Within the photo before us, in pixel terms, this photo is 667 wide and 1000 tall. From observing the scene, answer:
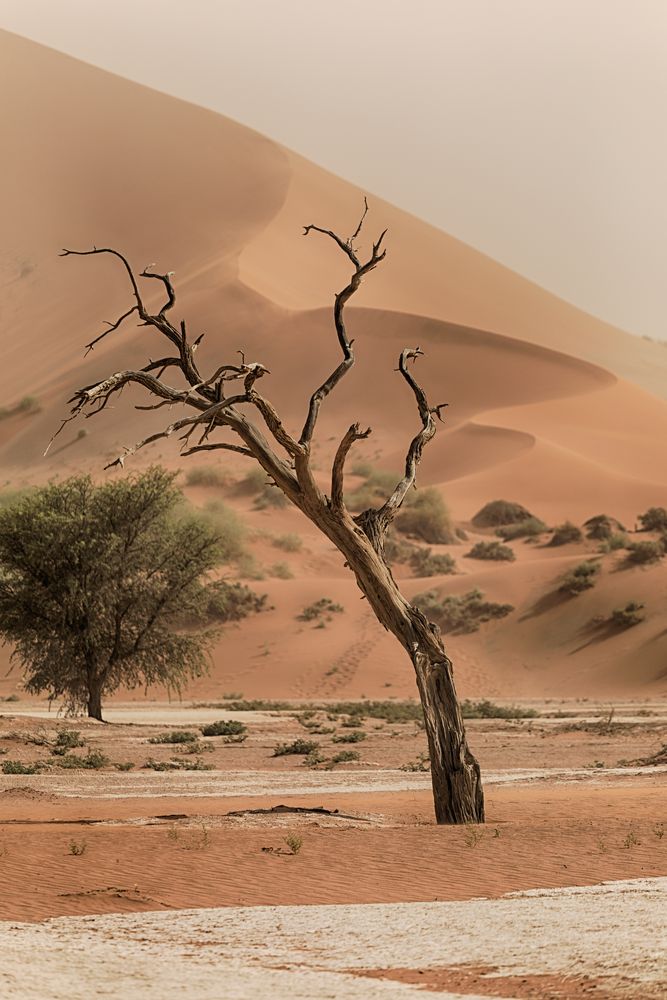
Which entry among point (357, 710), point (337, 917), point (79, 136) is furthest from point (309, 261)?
point (337, 917)

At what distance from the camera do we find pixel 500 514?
65.8m

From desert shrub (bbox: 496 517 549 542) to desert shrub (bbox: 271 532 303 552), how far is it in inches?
372

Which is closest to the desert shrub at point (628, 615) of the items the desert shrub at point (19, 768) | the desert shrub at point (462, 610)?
the desert shrub at point (462, 610)

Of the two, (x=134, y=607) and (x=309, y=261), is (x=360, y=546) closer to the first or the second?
(x=134, y=607)

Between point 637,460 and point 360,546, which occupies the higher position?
point 637,460

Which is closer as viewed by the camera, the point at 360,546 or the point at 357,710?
the point at 360,546

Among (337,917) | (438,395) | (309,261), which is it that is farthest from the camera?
(309,261)

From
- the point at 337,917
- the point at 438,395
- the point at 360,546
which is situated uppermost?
the point at 438,395

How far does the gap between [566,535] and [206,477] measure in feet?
66.1

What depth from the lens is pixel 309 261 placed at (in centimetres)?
10125

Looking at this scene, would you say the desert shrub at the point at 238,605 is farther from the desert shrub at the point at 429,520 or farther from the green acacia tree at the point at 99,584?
the green acacia tree at the point at 99,584

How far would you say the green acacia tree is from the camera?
30172 millimetres

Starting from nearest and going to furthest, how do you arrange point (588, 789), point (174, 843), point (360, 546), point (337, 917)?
point (337, 917)
point (174, 843)
point (360, 546)
point (588, 789)

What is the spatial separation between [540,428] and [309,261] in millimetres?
30350
